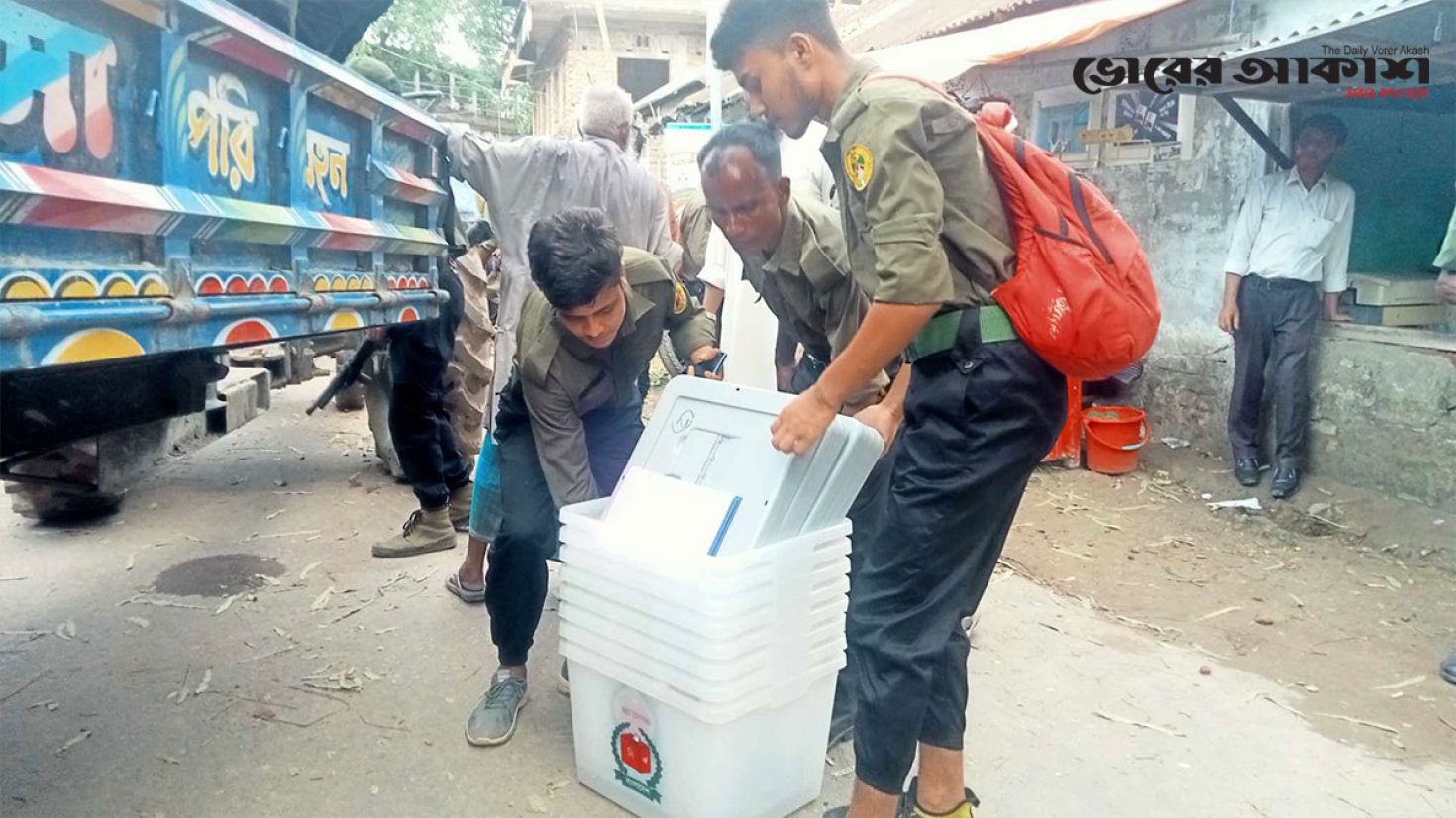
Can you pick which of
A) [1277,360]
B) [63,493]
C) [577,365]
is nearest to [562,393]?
[577,365]

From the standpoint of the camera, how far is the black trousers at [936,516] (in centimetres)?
188

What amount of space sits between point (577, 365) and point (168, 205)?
0.99 meters

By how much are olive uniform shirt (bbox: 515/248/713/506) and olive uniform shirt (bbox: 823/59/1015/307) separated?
91cm

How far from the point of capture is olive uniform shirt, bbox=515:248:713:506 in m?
2.50

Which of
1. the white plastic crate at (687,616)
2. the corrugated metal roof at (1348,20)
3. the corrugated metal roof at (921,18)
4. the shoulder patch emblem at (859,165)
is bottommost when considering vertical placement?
the white plastic crate at (687,616)

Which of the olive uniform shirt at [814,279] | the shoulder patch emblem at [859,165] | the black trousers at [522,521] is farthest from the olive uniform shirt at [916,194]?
the black trousers at [522,521]

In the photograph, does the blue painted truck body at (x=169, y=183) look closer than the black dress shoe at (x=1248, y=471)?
Yes

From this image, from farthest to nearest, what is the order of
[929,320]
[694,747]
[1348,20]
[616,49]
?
[616,49] → [1348,20] → [694,747] → [929,320]

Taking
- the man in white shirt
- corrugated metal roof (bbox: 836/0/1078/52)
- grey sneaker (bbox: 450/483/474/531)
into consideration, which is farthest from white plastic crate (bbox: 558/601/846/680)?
corrugated metal roof (bbox: 836/0/1078/52)

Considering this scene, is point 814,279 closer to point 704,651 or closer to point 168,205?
point 704,651

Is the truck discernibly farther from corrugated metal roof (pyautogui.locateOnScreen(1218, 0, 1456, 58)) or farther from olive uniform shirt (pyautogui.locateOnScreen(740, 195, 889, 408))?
corrugated metal roof (pyautogui.locateOnScreen(1218, 0, 1456, 58))

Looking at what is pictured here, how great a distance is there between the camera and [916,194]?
67.0 inches

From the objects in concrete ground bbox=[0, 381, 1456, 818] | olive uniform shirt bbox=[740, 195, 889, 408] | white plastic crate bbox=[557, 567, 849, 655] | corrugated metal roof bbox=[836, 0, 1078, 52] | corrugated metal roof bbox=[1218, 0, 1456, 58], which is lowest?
concrete ground bbox=[0, 381, 1456, 818]

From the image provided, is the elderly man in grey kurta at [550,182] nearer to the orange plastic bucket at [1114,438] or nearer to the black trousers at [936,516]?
the black trousers at [936,516]
